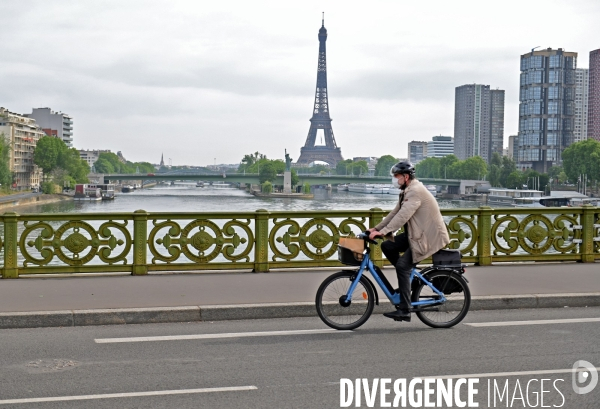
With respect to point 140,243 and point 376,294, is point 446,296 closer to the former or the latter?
point 376,294

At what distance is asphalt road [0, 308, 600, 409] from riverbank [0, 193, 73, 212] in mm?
89559

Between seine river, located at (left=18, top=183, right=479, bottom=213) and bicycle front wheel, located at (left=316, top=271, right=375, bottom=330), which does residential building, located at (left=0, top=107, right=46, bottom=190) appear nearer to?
seine river, located at (left=18, top=183, right=479, bottom=213)

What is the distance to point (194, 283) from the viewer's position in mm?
11211

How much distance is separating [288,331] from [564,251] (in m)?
7.32

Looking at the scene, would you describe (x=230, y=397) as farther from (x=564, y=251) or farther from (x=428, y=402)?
(x=564, y=251)

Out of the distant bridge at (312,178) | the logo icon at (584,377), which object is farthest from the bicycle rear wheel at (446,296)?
the distant bridge at (312,178)

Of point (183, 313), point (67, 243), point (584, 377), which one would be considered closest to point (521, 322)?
point (584, 377)

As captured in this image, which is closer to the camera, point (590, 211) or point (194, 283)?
point (194, 283)

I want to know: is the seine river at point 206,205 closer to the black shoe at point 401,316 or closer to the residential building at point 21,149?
the residential building at point 21,149

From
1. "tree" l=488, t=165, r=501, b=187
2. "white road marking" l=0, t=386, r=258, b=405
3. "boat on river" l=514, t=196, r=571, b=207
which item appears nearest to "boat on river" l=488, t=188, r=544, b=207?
"boat on river" l=514, t=196, r=571, b=207

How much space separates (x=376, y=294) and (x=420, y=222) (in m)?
0.89

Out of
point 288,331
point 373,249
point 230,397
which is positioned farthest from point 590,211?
point 230,397

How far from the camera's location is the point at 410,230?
8.26 meters

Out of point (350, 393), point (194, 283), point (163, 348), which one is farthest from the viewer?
point (194, 283)
